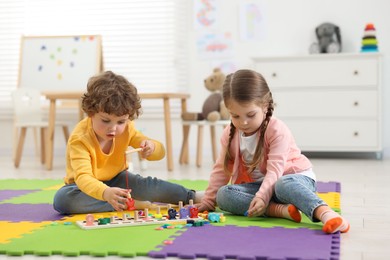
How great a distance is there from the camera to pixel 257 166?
6.68 ft

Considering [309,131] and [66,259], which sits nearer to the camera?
[66,259]

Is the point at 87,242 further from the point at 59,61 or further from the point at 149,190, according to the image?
the point at 59,61

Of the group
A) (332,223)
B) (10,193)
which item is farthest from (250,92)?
(10,193)

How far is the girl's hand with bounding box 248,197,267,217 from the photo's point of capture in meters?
1.85

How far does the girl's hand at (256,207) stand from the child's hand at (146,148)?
0.43 m

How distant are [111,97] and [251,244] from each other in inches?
27.7

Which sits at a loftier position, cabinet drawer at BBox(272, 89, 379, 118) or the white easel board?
the white easel board

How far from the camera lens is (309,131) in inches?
178

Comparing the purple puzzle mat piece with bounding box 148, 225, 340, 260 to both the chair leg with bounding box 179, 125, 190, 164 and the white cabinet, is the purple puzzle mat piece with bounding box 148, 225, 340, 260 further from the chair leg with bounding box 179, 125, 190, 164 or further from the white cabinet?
the white cabinet

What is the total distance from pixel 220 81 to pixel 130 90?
7.45 feet

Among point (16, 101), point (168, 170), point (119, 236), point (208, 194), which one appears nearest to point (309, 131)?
point (168, 170)

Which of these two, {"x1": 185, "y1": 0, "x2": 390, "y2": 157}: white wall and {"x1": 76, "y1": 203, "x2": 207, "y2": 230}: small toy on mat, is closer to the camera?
{"x1": 76, "y1": 203, "x2": 207, "y2": 230}: small toy on mat

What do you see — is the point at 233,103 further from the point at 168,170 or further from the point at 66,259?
the point at 168,170

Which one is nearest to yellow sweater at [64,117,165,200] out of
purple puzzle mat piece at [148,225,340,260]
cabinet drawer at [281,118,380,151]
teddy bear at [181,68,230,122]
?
purple puzzle mat piece at [148,225,340,260]
